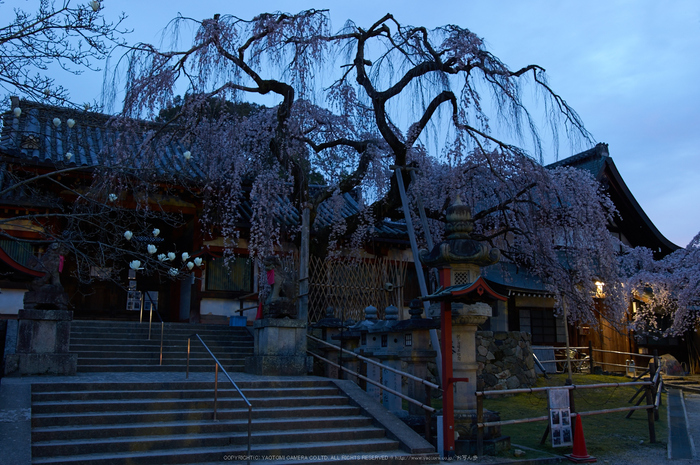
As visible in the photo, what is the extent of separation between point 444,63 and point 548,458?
8201 mm

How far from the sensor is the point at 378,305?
15.1m

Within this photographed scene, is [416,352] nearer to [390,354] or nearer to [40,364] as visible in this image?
[390,354]

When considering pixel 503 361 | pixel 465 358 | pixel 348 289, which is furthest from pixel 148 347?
pixel 503 361

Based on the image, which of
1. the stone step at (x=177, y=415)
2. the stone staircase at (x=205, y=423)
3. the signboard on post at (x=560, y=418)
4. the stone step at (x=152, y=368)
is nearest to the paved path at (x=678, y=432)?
the signboard on post at (x=560, y=418)

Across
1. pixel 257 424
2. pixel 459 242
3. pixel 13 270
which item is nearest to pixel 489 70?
pixel 459 242

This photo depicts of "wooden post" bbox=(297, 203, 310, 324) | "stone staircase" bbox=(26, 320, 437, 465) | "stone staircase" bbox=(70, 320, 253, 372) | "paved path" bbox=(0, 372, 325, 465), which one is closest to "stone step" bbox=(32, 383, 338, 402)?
"stone staircase" bbox=(26, 320, 437, 465)

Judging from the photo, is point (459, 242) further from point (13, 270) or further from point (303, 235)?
point (13, 270)

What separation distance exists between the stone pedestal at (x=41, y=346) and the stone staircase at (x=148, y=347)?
40.8 inches

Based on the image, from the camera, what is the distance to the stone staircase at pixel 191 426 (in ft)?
24.3

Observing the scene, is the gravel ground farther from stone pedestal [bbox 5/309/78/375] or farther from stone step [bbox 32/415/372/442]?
stone pedestal [bbox 5/309/78/375]

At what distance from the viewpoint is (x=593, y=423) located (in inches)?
460

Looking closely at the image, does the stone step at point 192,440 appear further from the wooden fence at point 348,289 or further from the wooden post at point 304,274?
the wooden fence at point 348,289

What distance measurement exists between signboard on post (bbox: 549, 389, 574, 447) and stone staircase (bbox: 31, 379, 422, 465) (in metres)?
2.44

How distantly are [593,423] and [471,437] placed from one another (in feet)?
15.1
